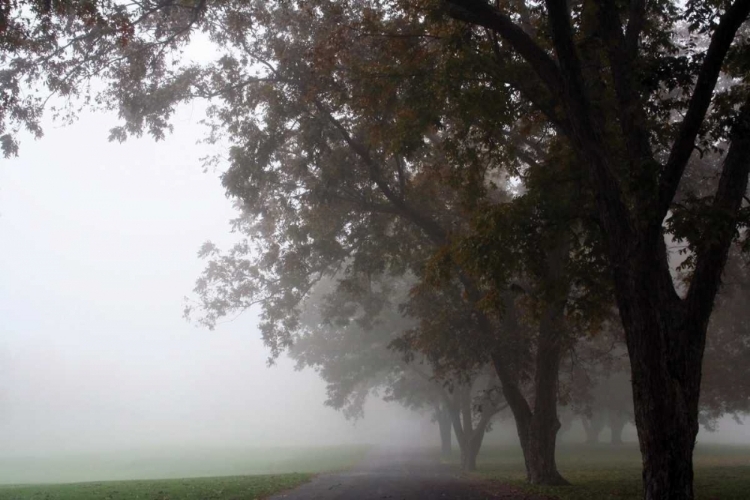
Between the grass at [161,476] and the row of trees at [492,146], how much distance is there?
22.8ft

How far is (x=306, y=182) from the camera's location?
17578 millimetres

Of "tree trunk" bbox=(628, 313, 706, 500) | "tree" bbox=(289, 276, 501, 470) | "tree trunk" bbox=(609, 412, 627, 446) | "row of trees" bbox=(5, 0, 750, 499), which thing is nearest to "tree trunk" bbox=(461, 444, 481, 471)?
"tree" bbox=(289, 276, 501, 470)

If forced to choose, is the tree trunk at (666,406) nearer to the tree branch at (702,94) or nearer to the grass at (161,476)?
the tree branch at (702,94)

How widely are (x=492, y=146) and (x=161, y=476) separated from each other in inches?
1362

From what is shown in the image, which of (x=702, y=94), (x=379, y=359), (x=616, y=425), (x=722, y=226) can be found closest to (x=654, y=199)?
(x=722, y=226)

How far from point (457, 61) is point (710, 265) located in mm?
5985

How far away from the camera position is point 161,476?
37125mm

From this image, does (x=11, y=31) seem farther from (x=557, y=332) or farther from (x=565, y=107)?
(x=557, y=332)

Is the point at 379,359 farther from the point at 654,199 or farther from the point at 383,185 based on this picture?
the point at 654,199

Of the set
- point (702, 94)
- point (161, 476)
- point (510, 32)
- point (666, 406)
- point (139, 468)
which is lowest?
point (139, 468)

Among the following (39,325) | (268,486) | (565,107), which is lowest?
(268,486)

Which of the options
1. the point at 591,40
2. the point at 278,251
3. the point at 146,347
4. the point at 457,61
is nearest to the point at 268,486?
the point at 278,251

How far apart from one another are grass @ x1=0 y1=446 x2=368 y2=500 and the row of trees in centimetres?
696

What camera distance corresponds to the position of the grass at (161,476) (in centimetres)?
1370
